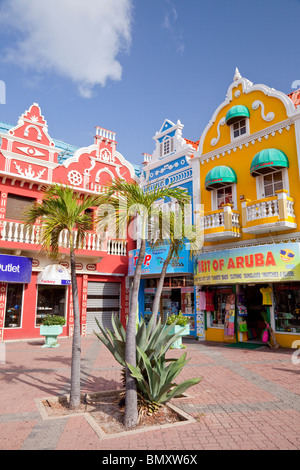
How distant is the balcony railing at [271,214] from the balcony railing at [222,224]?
676mm

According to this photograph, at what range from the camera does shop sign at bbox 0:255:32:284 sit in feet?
47.1

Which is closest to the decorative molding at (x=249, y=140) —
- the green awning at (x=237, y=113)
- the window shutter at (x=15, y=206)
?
the green awning at (x=237, y=113)

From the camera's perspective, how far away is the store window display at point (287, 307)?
12406 mm

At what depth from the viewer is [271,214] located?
12367 mm

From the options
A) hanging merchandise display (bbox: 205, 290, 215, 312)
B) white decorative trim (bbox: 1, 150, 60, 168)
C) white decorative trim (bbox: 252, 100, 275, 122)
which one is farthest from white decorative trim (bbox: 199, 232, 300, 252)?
white decorative trim (bbox: 1, 150, 60, 168)

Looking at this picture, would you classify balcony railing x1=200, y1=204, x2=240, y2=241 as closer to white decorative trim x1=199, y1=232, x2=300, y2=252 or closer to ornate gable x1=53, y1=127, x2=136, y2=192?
white decorative trim x1=199, y1=232, x2=300, y2=252

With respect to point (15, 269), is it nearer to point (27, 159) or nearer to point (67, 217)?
point (27, 159)

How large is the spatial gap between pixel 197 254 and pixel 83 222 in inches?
330

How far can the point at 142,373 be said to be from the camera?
19.7ft

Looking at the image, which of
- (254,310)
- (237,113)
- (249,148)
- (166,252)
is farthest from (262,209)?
(166,252)

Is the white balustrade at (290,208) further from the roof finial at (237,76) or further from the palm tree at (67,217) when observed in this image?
the palm tree at (67,217)

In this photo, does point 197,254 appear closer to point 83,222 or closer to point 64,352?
point 64,352
